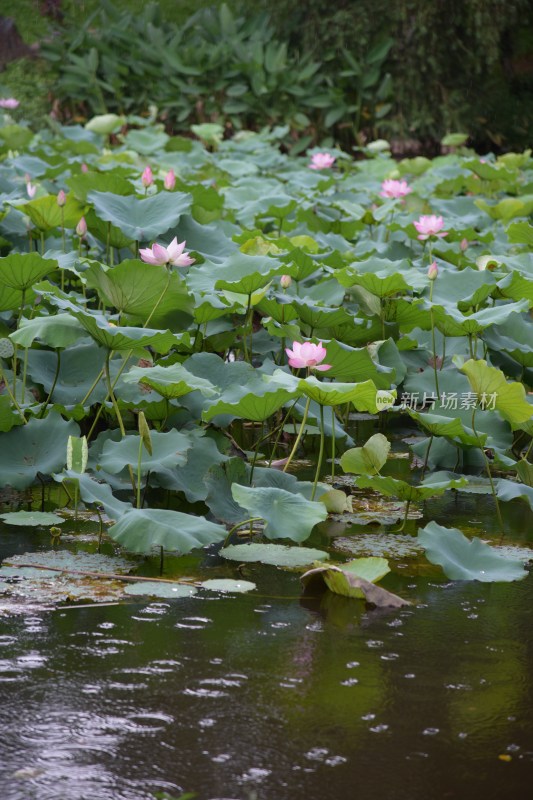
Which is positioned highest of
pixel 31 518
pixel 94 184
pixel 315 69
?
pixel 315 69

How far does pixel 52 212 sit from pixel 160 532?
1.31 m

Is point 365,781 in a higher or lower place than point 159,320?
lower

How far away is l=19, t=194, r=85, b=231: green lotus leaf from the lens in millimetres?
2463

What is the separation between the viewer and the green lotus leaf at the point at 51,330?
175 centimetres

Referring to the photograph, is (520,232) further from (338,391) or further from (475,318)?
(338,391)

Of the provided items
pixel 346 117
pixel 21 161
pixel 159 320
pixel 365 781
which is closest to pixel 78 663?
pixel 365 781

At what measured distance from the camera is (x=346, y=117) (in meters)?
7.45

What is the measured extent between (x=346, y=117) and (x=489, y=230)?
4276 millimetres

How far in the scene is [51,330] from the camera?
5.83 feet

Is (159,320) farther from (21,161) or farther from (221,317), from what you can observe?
(21,161)

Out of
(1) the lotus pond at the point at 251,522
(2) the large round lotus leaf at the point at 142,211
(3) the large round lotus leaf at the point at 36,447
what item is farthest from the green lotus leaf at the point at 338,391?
(2) the large round lotus leaf at the point at 142,211

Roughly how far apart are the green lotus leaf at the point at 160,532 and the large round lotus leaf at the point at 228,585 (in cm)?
6

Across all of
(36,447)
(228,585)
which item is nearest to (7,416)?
(36,447)

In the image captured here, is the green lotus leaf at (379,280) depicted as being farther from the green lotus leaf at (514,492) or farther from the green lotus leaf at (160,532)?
the green lotus leaf at (160,532)
